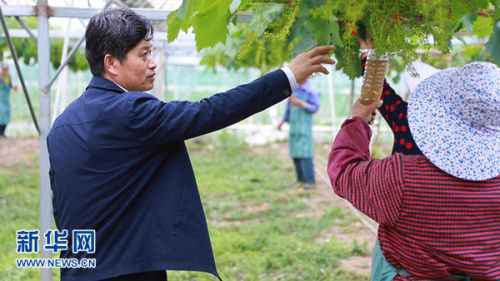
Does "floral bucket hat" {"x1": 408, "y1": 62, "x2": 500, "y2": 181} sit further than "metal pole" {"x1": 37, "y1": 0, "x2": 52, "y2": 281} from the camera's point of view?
No

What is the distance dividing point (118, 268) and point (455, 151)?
3.44 feet

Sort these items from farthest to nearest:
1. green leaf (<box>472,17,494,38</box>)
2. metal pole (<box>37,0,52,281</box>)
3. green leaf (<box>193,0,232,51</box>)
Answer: metal pole (<box>37,0,52,281</box>) → green leaf (<box>472,17,494,38</box>) → green leaf (<box>193,0,232,51</box>)

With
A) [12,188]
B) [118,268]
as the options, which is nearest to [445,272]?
[118,268]

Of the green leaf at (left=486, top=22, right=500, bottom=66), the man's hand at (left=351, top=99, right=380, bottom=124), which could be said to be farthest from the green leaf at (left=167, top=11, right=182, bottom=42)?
the green leaf at (left=486, top=22, right=500, bottom=66)

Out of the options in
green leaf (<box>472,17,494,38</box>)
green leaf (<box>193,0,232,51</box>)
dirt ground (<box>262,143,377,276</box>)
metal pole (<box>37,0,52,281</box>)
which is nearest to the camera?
green leaf (<box>193,0,232,51</box>)

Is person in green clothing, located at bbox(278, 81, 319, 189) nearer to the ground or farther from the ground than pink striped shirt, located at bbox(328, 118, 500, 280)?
nearer to the ground

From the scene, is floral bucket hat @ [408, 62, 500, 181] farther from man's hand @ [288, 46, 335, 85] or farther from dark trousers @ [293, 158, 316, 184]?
dark trousers @ [293, 158, 316, 184]

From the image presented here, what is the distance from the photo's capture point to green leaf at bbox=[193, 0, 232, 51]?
6.48 feet

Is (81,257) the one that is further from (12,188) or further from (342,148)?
(12,188)

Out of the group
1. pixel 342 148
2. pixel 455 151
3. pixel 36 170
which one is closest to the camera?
pixel 455 151

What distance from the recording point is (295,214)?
24.5ft

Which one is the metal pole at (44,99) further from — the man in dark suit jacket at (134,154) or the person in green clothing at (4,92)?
the person in green clothing at (4,92)

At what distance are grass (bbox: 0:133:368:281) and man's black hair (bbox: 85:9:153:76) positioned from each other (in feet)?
9.89

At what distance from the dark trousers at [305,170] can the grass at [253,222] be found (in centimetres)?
23
